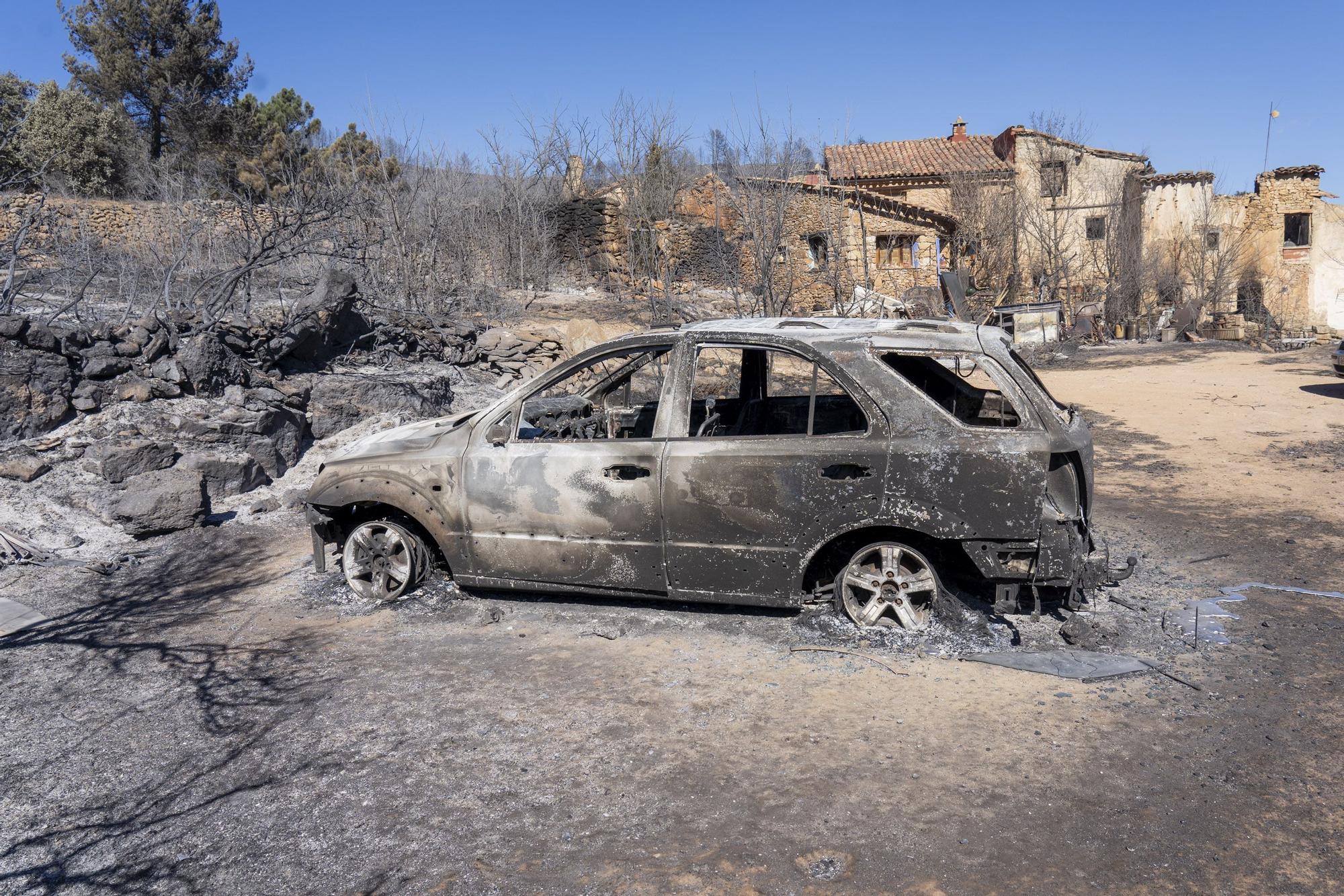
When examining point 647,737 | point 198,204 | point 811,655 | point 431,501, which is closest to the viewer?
point 647,737

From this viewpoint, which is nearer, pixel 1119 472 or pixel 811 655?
pixel 811 655

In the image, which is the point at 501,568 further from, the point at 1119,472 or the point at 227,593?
the point at 1119,472

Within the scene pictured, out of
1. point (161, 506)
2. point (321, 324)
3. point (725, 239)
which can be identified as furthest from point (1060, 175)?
point (161, 506)

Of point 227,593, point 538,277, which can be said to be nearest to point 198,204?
point 538,277

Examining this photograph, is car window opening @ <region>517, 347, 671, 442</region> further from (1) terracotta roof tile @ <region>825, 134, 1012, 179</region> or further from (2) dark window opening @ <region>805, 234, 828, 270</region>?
(1) terracotta roof tile @ <region>825, 134, 1012, 179</region>

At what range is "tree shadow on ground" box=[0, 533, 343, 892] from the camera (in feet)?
10.7

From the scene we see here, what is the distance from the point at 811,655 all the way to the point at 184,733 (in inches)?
115

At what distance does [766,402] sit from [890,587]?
5.33ft

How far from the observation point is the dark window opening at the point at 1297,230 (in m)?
36.5

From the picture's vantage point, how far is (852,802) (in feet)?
11.4

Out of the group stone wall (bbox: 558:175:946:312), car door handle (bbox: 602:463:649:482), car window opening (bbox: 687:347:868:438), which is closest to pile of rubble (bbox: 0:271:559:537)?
car door handle (bbox: 602:463:649:482)

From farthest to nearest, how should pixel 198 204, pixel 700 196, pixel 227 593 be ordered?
pixel 700 196 < pixel 198 204 < pixel 227 593

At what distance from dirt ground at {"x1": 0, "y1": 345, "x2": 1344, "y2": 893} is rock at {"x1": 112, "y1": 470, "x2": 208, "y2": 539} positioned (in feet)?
4.03

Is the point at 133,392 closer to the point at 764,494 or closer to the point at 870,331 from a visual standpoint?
the point at 764,494
